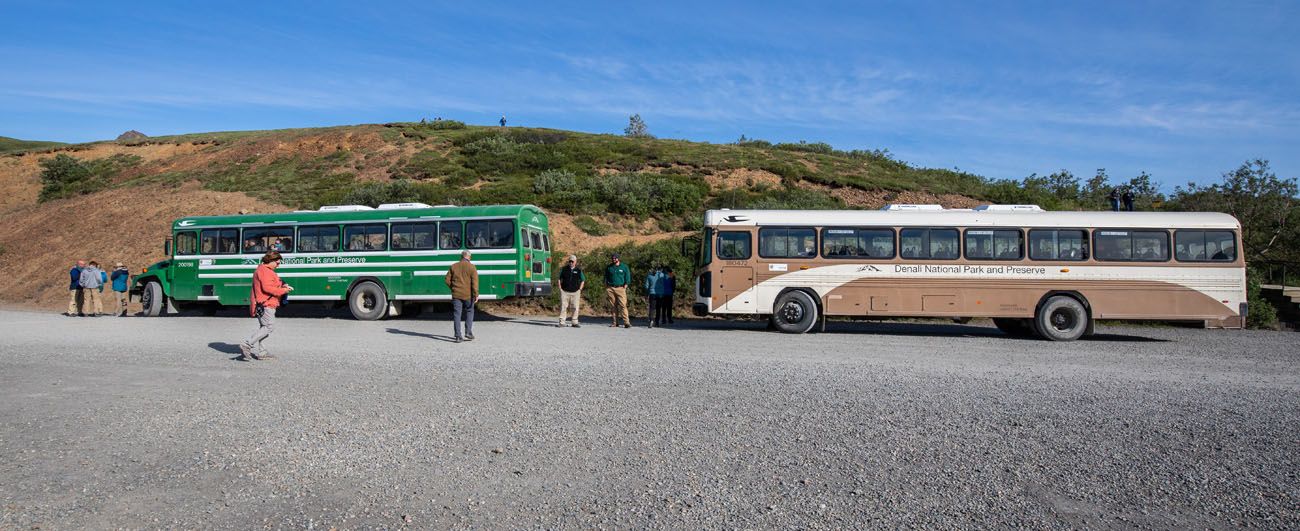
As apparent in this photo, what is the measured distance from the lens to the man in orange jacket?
12141 millimetres

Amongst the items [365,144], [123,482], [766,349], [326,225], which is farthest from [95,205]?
[123,482]

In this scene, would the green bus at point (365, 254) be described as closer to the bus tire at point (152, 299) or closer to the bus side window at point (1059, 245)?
the bus tire at point (152, 299)

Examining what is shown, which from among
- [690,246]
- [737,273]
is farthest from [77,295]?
[737,273]

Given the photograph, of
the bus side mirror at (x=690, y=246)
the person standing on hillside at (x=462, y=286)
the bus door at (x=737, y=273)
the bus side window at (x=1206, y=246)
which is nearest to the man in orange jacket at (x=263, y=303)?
the person standing on hillside at (x=462, y=286)

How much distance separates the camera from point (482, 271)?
67.8ft

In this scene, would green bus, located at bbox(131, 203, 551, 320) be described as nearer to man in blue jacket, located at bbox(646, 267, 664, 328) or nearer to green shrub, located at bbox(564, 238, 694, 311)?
green shrub, located at bbox(564, 238, 694, 311)

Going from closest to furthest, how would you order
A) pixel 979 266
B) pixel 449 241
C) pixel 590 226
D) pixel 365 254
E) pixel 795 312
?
pixel 979 266 < pixel 795 312 < pixel 449 241 < pixel 365 254 < pixel 590 226

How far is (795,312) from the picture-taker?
17.8 m

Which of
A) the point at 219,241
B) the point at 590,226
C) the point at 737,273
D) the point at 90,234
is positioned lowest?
the point at 737,273

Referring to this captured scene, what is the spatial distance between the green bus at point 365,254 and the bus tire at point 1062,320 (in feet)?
37.5

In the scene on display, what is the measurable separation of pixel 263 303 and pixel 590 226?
2176cm

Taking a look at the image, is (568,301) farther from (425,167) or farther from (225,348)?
(425,167)

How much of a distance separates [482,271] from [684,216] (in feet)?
57.8

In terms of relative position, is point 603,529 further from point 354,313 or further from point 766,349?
point 354,313
